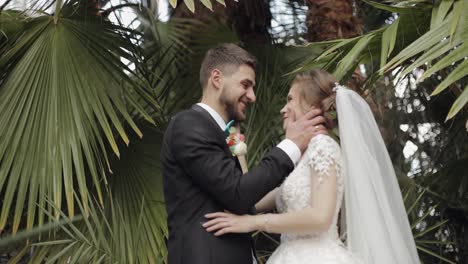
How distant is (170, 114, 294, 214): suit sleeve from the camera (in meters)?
2.43

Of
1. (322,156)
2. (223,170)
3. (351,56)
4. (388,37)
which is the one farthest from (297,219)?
Answer: (388,37)

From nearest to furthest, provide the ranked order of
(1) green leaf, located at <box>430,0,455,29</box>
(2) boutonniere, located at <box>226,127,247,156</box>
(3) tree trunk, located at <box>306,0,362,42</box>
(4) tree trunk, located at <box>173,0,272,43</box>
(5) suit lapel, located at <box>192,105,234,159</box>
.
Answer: (5) suit lapel, located at <box>192,105,234,159</box>
(2) boutonniere, located at <box>226,127,247,156</box>
(1) green leaf, located at <box>430,0,455,29</box>
(3) tree trunk, located at <box>306,0,362,42</box>
(4) tree trunk, located at <box>173,0,272,43</box>

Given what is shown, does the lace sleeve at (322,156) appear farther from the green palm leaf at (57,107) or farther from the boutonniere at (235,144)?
the green palm leaf at (57,107)

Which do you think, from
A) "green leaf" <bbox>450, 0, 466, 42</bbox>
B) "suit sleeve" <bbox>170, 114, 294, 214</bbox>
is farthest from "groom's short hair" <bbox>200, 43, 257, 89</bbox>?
"green leaf" <bbox>450, 0, 466, 42</bbox>

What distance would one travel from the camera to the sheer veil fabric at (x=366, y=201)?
2.76 m

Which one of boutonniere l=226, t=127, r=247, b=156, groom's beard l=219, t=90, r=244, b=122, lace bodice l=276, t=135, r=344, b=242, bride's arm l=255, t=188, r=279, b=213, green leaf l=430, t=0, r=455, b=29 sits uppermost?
green leaf l=430, t=0, r=455, b=29

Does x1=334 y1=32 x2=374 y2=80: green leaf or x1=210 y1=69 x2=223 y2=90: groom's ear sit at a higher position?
x1=334 y1=32 x2=374 y2=80: green leaf

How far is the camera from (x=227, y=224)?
2529 millimetres

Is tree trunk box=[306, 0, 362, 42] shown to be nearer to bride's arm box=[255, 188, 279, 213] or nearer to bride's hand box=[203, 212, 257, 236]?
bride's arm box=[255, 188, 279, 213]

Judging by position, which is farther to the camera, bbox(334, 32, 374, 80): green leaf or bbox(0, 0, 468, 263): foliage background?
bbox(0, 0, 468, 263): foliage background

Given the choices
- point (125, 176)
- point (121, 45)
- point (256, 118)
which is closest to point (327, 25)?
Result: point (256, 118)

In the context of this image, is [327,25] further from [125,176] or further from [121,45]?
[125,176]

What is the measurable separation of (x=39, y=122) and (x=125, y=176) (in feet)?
1.93

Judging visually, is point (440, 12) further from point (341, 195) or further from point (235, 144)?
point (235, 144)
